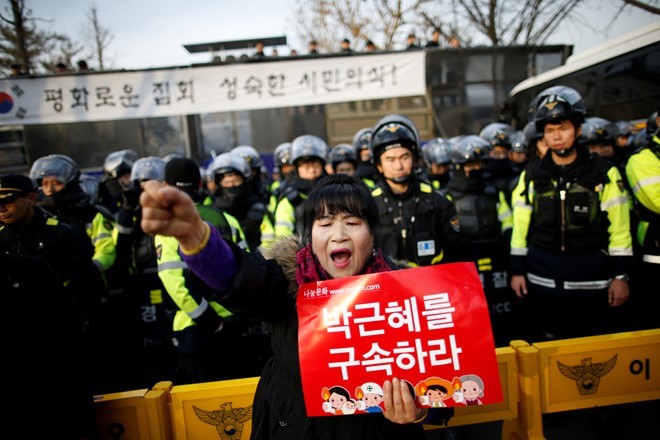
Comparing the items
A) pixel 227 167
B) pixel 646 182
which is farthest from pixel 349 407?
pixel 227 167

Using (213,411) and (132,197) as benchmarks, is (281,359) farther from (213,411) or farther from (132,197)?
(132,197)

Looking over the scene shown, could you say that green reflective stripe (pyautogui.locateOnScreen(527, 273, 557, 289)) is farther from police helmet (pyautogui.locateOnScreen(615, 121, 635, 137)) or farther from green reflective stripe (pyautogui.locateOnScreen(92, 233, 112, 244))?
police helmet (pyautogui.locateOnScreen(615, 121, 635, 137))

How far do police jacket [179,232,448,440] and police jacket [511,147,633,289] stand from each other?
7.52 ft

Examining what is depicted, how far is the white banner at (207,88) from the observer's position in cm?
1021

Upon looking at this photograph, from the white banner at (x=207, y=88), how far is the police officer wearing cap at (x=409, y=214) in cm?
799

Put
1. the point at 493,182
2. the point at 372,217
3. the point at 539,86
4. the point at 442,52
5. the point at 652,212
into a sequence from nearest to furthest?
the point at 372,217
the point at 652,212
the point at 493,182
the point at 539,86
the point at 442,52

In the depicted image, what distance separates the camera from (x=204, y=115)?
12.6 metres

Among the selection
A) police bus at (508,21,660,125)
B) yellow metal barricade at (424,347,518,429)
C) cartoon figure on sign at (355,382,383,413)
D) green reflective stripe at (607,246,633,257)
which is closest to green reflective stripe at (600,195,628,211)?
green reflective stripe at (607,246,633,257)

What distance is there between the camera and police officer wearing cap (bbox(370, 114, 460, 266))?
3223 millimetres

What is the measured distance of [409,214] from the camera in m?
3.27

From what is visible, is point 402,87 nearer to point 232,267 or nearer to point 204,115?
point 204,115

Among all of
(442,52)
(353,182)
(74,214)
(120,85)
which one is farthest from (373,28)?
(353,182)

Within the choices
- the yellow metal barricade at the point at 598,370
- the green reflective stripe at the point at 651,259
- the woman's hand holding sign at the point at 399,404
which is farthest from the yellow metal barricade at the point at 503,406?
the green reflective stripe at the point at 651,259

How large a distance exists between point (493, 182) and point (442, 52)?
829 cm
